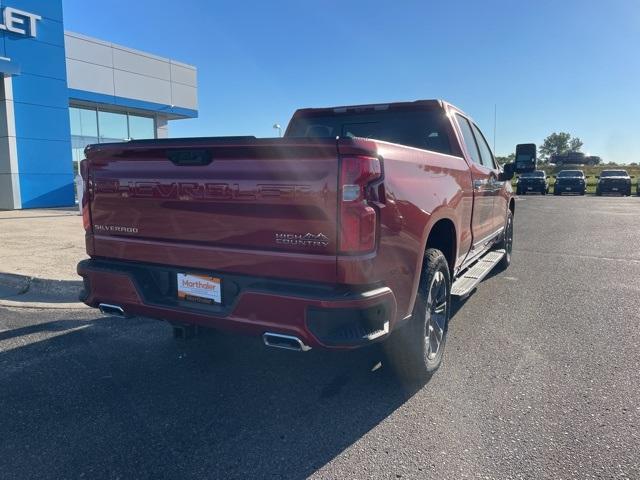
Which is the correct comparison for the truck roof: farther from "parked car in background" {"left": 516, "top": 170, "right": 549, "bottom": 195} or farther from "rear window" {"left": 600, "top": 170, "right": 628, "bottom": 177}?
"rear window" {"left": 600, "top": 170, "right": 628, "bottom": 177}

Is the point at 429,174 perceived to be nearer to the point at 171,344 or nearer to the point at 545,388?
the point at 545,388

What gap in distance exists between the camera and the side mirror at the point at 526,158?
6145 millimetres

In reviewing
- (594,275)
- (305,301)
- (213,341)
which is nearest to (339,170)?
(305,301)

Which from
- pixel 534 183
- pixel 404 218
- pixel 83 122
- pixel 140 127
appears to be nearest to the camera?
pixel 404 218

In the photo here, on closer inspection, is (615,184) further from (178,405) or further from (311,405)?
(178,405)

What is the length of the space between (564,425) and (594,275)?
4828 millimetres

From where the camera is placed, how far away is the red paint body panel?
259cm

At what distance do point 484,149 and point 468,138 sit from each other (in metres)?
0.85

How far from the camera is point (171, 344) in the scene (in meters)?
4.21

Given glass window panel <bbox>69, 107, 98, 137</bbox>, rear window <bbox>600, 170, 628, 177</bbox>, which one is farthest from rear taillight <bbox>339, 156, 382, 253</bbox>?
rear window <bbox>600, 170, 628, 177</bbox>

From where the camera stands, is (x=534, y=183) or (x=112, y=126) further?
(x=534, y=183)

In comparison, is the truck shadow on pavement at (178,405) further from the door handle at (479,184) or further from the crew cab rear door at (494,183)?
the crew cab rear door at (494,183)

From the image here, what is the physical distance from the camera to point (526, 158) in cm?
617

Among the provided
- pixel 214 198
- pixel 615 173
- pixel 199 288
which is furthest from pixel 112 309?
pixel 615 173
